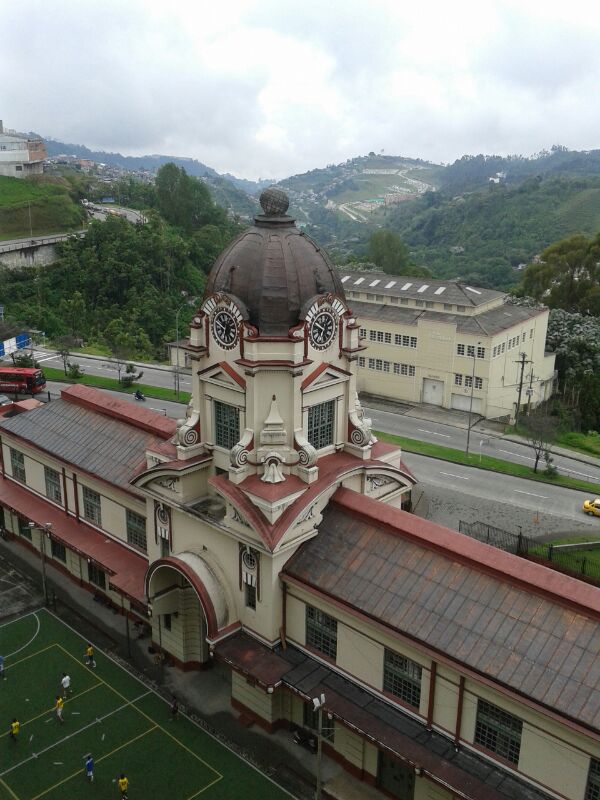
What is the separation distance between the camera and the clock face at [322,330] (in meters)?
33.3

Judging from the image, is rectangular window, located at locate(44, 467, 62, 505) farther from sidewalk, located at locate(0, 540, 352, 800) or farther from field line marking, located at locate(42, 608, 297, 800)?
field line marking, located at locate(42, 608, 297, 800)

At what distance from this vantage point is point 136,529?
4178cm

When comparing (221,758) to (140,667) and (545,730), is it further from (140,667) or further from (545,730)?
(545,730)

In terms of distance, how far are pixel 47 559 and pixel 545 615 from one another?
33804 millimetres

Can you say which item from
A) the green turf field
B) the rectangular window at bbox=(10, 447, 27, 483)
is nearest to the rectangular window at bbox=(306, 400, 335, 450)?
the green turf field

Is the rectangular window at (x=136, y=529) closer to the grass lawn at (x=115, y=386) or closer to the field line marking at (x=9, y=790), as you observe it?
the field line marking at (x=9, y=790)

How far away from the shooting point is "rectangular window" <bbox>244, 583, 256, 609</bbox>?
109 feet

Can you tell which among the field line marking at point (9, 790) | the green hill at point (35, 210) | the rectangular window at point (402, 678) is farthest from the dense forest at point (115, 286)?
the rectangular window at point (402, 678)

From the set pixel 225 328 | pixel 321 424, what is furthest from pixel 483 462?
pixel 225 328

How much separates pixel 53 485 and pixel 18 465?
4726 mm

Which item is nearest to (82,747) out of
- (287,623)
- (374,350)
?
(287,623)

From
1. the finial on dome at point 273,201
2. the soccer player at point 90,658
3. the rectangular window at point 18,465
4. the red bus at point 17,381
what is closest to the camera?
the finial on dome at point 273,201

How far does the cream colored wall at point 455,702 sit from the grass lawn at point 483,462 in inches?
1337

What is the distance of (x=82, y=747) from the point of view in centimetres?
3338
